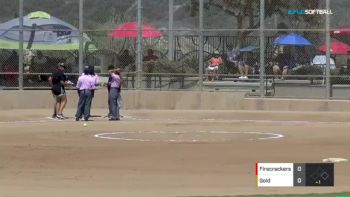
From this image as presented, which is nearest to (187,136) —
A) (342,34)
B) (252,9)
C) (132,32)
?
(132,32)

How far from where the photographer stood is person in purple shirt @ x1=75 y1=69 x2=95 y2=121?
2305 centimetres

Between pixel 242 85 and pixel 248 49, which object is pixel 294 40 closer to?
pixel 248 49

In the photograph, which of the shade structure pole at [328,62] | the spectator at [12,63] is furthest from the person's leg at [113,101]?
the shade structure pole at [328,62]

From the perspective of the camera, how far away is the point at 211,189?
1102 centimetres

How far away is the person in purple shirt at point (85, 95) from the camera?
75.6 feet

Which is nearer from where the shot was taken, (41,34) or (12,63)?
(12,63)

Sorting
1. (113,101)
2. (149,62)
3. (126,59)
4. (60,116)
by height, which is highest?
(126,59)

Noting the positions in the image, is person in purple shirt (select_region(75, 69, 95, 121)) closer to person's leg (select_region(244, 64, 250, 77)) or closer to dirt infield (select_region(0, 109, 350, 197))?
dirt infield (select_region(0, 109, 350, 197))

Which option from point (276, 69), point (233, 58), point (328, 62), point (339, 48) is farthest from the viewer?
point (233, 58)

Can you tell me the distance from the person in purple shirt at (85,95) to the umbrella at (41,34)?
523 cm

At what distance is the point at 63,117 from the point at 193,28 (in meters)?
6.78

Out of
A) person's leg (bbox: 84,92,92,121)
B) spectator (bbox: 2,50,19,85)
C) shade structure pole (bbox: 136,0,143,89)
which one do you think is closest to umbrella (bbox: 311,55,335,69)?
shade structure pole (bbox: 136,0,143,89)
